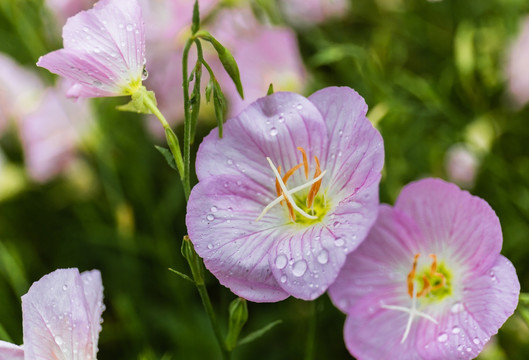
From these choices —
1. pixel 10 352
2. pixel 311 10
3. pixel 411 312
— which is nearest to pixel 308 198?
pixel 411 312

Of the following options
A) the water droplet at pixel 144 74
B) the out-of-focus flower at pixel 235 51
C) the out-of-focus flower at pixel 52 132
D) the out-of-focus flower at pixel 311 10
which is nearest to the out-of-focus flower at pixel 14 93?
the out-of-focus flower at pixel 52 132

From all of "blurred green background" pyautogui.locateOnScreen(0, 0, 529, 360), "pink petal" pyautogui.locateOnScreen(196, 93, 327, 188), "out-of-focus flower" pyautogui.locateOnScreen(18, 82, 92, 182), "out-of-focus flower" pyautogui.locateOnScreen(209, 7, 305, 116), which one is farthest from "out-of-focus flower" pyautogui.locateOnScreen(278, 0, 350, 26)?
"pink petal" pyautogui.locateOnScreen(196, 93, 327, 188)

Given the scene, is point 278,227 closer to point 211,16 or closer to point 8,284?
point 211,16

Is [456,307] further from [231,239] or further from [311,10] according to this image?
[311,10]

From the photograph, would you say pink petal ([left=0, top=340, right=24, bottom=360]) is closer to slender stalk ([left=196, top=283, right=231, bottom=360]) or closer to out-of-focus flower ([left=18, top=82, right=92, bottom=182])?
slender stalk ([left=196, top=283, right=231, bottom=360])

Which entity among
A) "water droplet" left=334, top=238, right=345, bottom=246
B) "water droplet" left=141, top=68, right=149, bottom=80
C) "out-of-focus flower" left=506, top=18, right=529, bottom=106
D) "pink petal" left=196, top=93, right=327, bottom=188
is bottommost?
"out-of-focus flower" left=506, top=18, right=529, bottom=106
